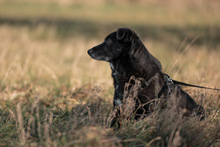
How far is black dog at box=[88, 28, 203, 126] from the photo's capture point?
321 centimetres

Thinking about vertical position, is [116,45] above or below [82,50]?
below

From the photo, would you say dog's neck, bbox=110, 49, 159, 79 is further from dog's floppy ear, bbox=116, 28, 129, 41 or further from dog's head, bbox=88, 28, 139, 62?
dog's floppy ear, bbox=116, 28, 129, 41

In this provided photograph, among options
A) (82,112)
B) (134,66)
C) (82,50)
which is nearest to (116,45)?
(134,66)

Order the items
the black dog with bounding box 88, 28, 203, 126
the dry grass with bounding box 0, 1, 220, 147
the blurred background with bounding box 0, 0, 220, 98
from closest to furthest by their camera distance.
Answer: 1. the dry grass with bounding box 0, 1, 220, 147
2. the black dog with bounding box 88, 28, 203, 126
3. the blurred background with bounding box 0, 0, 220, 98

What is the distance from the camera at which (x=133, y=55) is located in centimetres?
322

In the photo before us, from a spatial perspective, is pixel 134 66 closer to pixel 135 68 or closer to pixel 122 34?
pixel 135 68

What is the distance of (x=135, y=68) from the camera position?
324 centimetres


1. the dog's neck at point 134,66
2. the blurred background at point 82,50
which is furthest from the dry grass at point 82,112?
the dog's neck at point 134,66

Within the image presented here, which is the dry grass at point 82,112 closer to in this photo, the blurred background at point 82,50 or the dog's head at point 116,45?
the blurred background at point 82,50

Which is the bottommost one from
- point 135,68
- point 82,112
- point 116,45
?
→ point 82,112

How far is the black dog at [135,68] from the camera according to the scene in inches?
126

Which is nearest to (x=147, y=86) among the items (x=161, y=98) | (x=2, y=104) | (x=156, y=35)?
(x=161, y=98)

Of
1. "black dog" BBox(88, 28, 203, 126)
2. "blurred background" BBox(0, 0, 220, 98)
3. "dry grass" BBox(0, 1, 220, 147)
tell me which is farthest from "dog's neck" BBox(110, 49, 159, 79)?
"blurred background" BBox(0, 0, 220, 98)

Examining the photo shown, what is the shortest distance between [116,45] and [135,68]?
0.43 m
